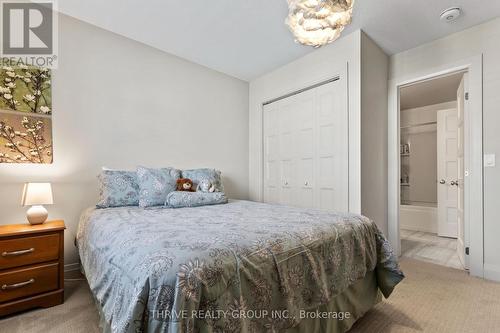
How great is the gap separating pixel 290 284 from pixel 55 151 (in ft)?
7.98

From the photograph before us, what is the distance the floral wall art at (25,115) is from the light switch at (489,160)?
13.8 feet

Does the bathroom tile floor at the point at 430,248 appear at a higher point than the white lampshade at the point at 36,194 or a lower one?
lower

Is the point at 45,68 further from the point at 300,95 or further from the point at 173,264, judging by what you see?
the point at 300,95

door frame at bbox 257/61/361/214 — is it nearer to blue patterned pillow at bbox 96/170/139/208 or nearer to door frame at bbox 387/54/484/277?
door frame at bbox 387/54/484/277

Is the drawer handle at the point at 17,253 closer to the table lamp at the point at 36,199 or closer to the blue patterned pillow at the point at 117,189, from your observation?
the table lamp at the point at 36,199

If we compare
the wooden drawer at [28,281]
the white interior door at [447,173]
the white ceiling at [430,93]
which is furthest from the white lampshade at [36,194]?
the white interior door at [447,173]

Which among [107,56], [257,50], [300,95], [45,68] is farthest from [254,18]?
[45,68]

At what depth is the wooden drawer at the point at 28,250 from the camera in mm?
1716

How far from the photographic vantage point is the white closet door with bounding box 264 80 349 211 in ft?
9.25

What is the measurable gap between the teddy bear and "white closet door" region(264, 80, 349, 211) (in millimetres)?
1516

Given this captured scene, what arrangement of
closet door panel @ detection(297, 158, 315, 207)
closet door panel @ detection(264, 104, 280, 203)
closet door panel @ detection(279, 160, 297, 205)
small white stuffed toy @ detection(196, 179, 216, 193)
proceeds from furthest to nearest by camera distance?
closet door panel @ detection(264, 104, 280, 203)
closet door panel @ detection(279, 160, 297, 205)
closet door panel @ detection(297, 158, 315, 207)
small white stuffed toy @ detection(196, 179, 216, 193)

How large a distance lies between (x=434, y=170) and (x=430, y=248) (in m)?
2.32

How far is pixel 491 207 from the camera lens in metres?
2.41

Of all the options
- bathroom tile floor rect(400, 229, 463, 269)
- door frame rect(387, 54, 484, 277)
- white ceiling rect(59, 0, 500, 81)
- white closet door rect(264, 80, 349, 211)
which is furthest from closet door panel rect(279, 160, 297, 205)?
door frame rect(387, 54, 484, 277)
